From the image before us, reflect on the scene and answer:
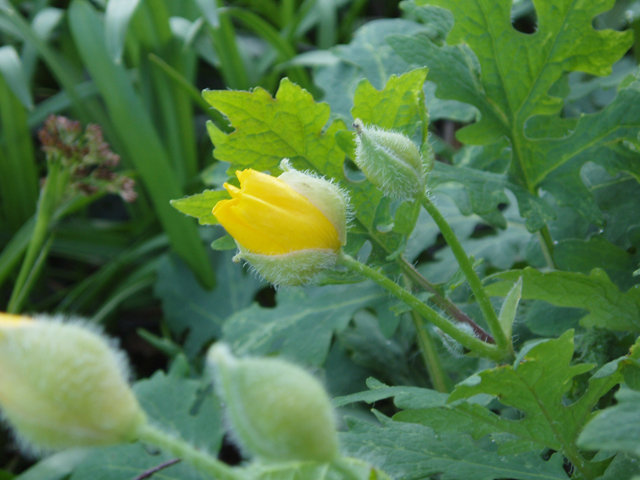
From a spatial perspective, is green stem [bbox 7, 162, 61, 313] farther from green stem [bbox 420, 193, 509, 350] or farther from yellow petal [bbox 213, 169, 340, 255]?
green stem [bbox 420, 193, 509, 350]

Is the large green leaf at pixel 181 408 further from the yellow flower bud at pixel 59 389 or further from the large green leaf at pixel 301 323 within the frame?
the yellow flower bud at pixel 59 389

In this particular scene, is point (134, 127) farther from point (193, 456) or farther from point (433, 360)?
point (193, 456)

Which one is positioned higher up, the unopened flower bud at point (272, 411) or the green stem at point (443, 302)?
the unopened flower bud at point (272, 411)

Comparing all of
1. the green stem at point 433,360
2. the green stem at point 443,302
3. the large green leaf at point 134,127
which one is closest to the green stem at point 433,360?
the green stem at point 433,360

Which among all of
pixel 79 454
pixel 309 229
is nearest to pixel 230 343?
pixel 79 454

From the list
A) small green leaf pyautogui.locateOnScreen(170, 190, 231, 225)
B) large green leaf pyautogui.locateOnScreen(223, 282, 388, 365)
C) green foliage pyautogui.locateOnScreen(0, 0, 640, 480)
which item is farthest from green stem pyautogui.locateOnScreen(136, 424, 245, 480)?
large green leaf pyautogui.locateOnScreen(223, 282, 388, 365)

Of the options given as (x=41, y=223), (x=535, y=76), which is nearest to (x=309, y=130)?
(x=535, y=76)
